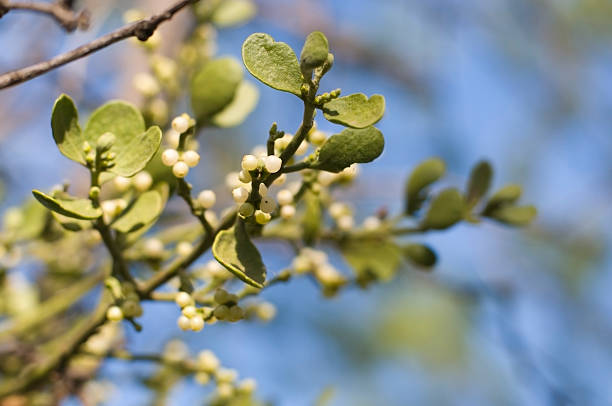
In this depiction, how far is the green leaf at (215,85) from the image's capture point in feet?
2.53

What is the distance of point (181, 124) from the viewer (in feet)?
1.98

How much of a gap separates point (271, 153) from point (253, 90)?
1.22 ft

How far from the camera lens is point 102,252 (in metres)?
1.46

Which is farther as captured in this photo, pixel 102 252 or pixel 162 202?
pixel 102 252

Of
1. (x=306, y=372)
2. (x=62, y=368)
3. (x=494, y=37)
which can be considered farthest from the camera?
(x=494, y=37)

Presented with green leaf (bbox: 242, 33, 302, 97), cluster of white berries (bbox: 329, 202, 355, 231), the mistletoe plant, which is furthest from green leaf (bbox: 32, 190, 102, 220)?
cluster of white berries (bbox: 329, 202, 355, 231)

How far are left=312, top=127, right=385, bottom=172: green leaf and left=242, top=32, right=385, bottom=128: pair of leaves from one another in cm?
2

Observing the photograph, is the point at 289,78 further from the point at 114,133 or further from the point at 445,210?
the point at 445,210

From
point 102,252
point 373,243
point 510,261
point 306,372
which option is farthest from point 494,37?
point 373,243

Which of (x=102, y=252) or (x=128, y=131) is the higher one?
(x=128, y=131)

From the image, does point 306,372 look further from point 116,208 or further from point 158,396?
point 116,208

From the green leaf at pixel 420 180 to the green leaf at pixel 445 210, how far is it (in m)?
0.03

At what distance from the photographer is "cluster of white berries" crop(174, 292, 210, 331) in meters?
0.60

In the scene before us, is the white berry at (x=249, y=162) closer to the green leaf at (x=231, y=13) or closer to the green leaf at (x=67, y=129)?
the green leaf at (x=67, y=129)
